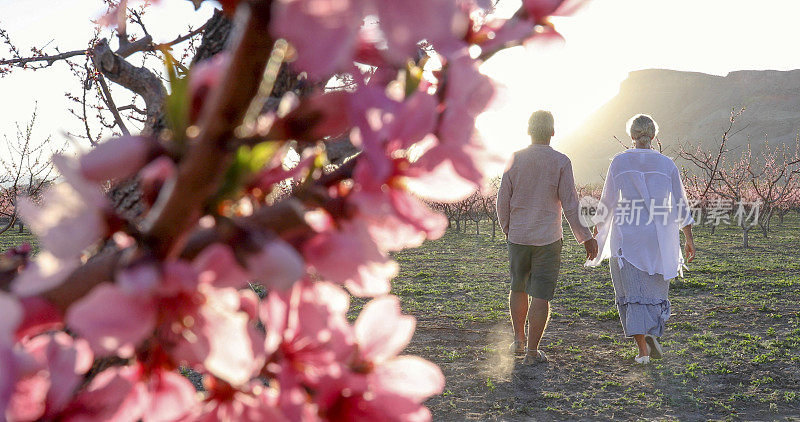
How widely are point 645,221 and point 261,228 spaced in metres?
5.17

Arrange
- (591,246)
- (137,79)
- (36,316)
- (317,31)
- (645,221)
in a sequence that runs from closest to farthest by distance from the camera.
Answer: (317,31)
(36,316)
(137,79)
(591,246)
(645,221)

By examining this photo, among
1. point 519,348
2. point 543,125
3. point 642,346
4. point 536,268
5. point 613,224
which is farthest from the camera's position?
point 519,348

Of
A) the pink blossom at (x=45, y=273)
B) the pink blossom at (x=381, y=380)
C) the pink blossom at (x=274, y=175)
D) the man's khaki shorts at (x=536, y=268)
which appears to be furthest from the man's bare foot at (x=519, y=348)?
the pink blossom at (x=45, y=273)

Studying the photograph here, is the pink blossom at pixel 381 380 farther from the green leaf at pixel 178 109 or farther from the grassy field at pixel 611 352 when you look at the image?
the grassy field at pixel 611 352

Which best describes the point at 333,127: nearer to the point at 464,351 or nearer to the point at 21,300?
the point at 21,300

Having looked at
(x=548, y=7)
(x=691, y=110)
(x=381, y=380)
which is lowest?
(x=381, y=380)

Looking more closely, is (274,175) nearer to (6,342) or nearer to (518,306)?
(6,342)

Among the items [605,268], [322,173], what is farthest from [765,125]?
[322,173]

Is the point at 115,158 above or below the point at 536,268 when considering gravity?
above

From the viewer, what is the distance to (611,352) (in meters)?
5.77

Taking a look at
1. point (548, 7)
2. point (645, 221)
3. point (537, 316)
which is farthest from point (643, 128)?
point (548, 7)

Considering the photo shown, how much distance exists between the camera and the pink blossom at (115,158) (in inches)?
10.8

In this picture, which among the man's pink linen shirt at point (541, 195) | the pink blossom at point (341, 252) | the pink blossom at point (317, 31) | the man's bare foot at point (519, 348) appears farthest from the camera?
the man's bare foot at point (519, 348)

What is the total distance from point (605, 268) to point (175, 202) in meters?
12.3
